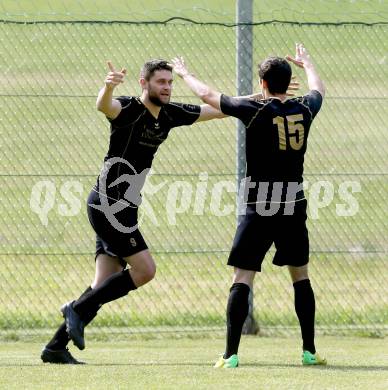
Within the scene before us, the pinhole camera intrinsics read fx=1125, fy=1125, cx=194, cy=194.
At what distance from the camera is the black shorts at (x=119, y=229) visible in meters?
7.29

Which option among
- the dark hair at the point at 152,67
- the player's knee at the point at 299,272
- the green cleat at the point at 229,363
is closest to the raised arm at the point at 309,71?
the dark hair at the point at 152,67

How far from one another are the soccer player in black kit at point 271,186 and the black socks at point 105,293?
70 centimetres


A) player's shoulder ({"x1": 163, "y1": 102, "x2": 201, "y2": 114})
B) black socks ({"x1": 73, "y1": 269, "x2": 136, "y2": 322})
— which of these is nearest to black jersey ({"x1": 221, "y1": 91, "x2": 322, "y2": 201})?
player's shoulder ({"x1": 163, "y1": 102, "x2": 201, "y2": 114})

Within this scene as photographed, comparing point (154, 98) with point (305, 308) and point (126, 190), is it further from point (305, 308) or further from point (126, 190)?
point (305, 308)

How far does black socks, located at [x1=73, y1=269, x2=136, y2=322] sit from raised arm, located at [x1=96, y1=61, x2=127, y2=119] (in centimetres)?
106

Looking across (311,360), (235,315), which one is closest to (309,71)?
(235,315)

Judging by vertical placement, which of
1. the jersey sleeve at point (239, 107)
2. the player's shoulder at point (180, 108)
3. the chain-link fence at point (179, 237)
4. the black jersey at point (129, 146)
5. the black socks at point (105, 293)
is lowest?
the chain-link fence at point (179, 237)

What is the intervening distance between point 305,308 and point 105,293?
4.29 ft

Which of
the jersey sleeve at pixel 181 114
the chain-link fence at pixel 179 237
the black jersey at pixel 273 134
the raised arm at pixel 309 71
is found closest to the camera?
the black jersey at pixel 273 134

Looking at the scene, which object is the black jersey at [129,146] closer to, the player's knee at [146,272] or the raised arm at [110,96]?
the raised arm at [110,96]

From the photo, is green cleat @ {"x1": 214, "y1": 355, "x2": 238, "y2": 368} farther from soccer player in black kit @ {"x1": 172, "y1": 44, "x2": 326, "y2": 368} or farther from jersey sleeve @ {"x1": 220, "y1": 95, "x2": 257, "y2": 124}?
jersey sleeve @ {"x1": 220, "y1": 95, "x2": 257, "y2": 124}

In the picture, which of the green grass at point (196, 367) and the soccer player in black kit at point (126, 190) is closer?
the green grass at point (196, 367)

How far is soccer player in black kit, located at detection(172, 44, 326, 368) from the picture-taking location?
23.0 feet

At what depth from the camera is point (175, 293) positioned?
10305mm
